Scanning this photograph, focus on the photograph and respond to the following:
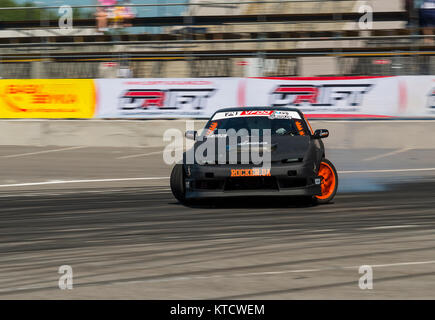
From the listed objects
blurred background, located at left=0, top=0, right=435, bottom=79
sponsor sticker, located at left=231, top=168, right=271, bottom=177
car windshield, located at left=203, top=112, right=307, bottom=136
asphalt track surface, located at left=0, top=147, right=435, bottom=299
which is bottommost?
asphalt track surface, located at left=0, top=147, right=435, bottom=299

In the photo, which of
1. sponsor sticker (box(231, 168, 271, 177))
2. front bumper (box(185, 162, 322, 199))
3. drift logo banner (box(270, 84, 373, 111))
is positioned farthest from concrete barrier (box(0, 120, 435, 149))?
sponsor sticker (box(231, 168, 271, 177))

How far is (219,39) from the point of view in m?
25.1

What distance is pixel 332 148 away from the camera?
19031 millimetres

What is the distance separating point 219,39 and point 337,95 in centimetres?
717

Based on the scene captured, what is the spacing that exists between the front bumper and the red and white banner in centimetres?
1048

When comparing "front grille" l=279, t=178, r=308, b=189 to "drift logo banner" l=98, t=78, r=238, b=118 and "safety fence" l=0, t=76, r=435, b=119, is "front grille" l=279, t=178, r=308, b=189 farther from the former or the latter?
"drift logo banner" l=98, t=78, r=238, b=118

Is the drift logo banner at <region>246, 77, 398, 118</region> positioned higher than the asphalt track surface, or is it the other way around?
the drift logo banner at <region>246, 77, 398, 118</region>

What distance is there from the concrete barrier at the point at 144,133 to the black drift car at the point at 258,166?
9.14 metres

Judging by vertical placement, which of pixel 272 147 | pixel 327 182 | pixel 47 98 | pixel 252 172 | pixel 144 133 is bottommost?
pixel 327 182

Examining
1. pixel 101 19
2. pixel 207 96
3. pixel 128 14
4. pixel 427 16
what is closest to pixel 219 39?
pixel 128 14

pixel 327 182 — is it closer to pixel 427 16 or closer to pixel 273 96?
pixel 273 96

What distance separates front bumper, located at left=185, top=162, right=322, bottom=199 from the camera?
8.70 meters

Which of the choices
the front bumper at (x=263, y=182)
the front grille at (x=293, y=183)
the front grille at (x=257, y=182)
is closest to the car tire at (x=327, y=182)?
the front bumper at (x=263, y=182)
